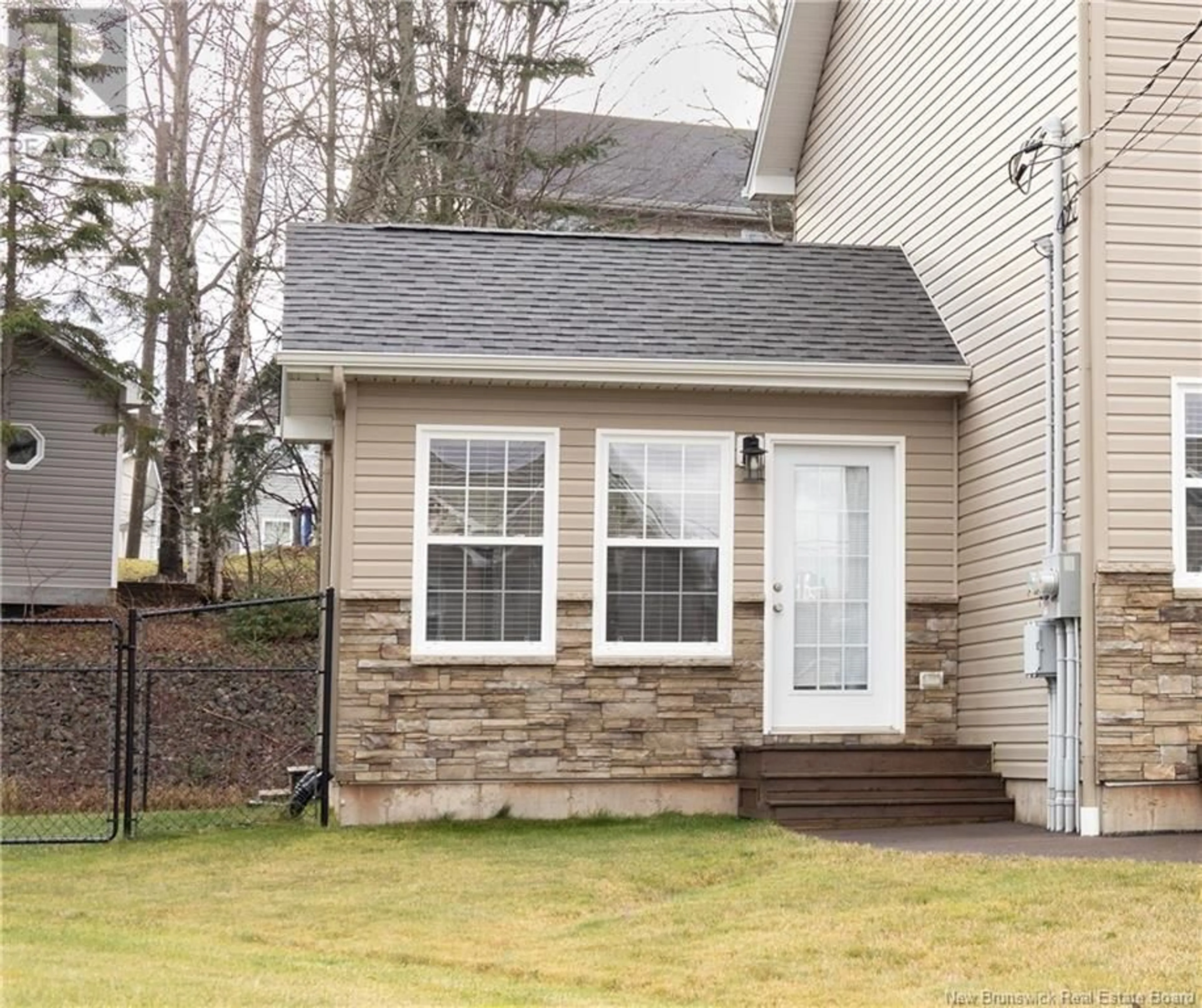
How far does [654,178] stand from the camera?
96.3 feet

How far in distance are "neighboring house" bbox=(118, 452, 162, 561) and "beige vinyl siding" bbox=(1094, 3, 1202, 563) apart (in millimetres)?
18891

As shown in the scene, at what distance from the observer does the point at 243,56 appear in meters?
21.4

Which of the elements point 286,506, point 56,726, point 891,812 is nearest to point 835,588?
point 891,812

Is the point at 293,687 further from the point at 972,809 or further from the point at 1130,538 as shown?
the point at 1130,538

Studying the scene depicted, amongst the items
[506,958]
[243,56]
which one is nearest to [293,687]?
[243,56]

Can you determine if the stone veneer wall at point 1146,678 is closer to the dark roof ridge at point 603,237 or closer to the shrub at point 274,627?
the dark roof ridge at point 603,237

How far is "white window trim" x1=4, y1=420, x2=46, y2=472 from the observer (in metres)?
23.4

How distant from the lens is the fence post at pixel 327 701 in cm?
1084

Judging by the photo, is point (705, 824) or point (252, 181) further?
point (252, 181)

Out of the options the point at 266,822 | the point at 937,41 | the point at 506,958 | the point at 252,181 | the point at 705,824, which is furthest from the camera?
the point at 252,181

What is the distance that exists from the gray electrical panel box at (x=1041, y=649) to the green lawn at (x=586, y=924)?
1.70 meters

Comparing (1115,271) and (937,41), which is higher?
(937,41)

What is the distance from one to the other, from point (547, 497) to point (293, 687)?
9448mm

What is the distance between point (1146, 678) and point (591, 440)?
372 cm
